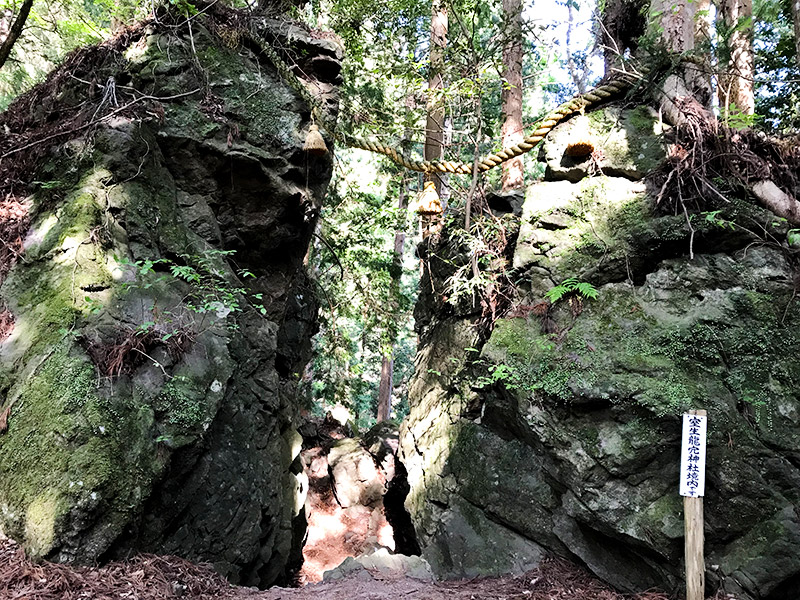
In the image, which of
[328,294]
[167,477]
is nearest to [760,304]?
[167,477]

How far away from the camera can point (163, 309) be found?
14.6ft

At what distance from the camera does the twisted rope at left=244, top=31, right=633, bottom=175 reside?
552 cm

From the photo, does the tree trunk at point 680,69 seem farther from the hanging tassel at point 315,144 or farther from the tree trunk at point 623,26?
the hanging tassel at point 315,144

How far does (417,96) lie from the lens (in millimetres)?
8414

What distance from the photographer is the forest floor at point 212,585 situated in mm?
2885

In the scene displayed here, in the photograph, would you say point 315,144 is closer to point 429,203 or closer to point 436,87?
point 429,203

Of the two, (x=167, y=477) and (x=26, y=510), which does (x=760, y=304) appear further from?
(x=26, y=510)

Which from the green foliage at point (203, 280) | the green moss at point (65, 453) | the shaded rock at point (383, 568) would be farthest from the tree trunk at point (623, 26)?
the green moss at point (65, 453)

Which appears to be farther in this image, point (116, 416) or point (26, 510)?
point (116, 416)

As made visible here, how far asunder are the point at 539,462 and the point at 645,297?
2021 mm

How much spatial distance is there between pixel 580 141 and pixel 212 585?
5792mm

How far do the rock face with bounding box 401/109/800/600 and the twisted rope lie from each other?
0.78ft

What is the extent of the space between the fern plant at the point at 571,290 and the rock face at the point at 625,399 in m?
0.03

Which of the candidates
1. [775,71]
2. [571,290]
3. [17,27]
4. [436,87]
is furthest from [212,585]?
[775,71]
